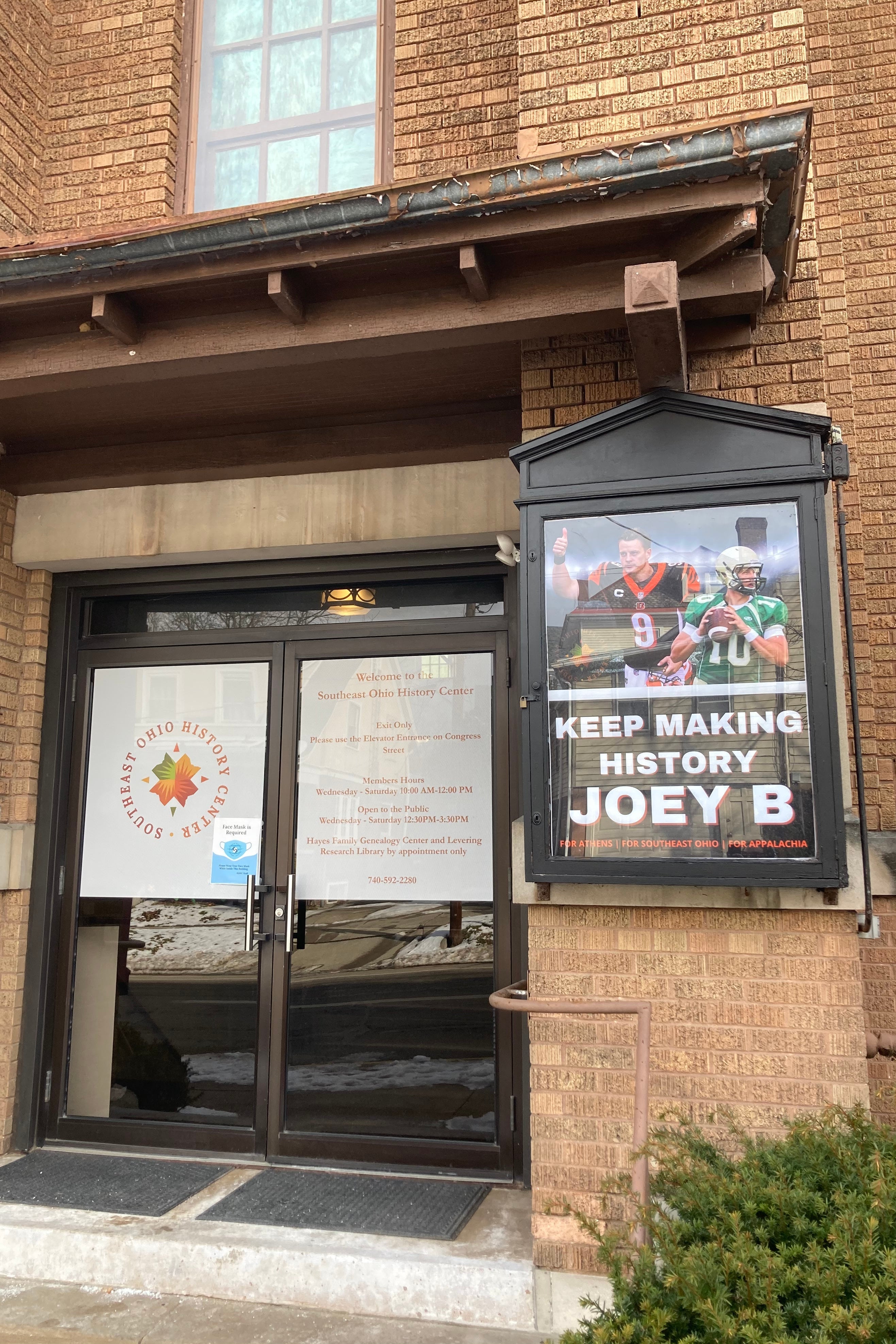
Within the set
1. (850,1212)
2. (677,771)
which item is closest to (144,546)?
(677,771)

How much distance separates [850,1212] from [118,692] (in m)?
4.31

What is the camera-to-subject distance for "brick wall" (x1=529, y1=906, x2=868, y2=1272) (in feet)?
10.7

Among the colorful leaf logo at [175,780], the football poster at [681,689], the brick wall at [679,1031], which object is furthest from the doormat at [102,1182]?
the football poster at [681,689]

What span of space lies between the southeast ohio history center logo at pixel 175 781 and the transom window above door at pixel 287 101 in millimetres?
2808

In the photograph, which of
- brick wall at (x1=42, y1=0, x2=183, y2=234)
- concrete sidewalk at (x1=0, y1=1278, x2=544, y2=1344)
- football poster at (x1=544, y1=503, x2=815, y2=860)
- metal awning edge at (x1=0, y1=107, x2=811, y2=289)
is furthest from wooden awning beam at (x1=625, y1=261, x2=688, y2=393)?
concrete sidewalk at (x1=0, y1=1278, x2=544, y2=1344)

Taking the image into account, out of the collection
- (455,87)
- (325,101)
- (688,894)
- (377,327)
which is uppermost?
(325,101)

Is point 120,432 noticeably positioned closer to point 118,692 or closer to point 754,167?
point 118,692

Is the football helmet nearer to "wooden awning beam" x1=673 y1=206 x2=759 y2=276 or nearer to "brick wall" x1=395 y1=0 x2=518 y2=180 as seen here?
"wooden awning beam" x1=673 y1=206 x2=759 y2=276

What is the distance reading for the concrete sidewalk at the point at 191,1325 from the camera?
3.42 m

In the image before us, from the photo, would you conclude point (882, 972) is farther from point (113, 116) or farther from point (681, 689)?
point (113, 116)

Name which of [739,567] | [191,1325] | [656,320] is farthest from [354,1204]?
[656,320]

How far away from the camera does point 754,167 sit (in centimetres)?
311

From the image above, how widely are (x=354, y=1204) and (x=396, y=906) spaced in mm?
1294

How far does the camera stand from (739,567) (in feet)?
11.1
